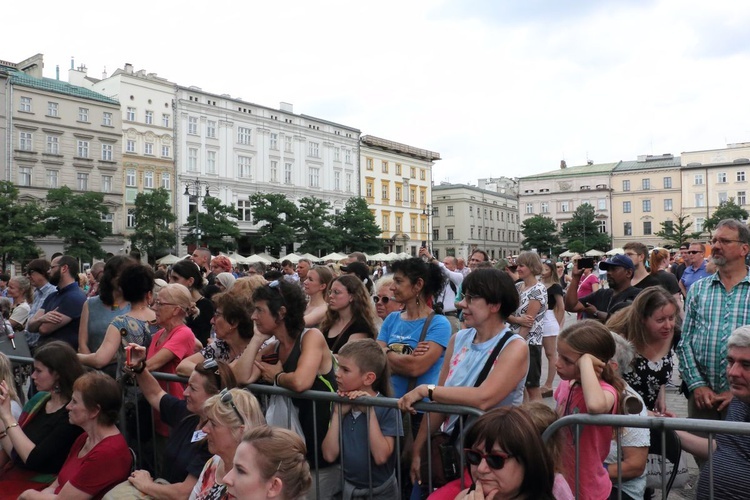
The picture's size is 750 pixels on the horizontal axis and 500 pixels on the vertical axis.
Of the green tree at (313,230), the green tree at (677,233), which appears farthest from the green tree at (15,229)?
the green tree at (677,233)

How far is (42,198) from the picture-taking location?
146 ft

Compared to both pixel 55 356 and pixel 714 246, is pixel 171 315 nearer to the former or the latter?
pixel 55 356

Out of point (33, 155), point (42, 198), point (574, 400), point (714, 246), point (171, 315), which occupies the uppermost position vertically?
point (33, 155)

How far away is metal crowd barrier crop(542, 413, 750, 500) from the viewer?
252 centimetres

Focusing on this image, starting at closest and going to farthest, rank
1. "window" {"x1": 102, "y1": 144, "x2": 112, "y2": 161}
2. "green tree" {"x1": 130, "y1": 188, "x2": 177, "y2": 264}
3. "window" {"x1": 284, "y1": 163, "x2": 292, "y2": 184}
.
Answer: "green tree" {"x1": 130, "y1": 188, "x2": 177, "y2": 264} → "window" {"x1": 102, "y1": 144, "x2": 112, "y2": 161} → "window" {"x1": 284, "y1": 163, "x2": 292, "y2": 184}

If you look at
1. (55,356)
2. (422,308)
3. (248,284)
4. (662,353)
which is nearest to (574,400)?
(662,353)

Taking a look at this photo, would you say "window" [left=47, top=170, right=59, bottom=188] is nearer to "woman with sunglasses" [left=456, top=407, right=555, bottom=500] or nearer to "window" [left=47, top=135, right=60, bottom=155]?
"window" [left=47, top=135, right=60, bottom=155]

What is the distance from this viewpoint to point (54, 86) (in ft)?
153

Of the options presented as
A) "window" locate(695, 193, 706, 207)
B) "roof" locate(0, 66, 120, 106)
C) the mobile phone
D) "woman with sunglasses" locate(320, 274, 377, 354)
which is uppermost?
"roof" locate(0, 66, 120, 106)

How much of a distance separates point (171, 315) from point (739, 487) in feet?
12.8

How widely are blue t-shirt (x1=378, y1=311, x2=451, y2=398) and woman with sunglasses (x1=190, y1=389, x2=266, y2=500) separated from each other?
3.45ft

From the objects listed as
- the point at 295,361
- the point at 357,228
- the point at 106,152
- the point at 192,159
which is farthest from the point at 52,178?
the point at 295,361

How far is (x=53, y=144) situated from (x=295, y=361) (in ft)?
161

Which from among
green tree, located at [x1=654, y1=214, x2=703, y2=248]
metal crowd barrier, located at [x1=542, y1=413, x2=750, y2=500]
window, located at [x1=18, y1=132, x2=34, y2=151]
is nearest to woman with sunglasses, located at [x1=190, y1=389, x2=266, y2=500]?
metal crowd barrier, located at [x1=542, y1=413, x2=750, y2=500]
